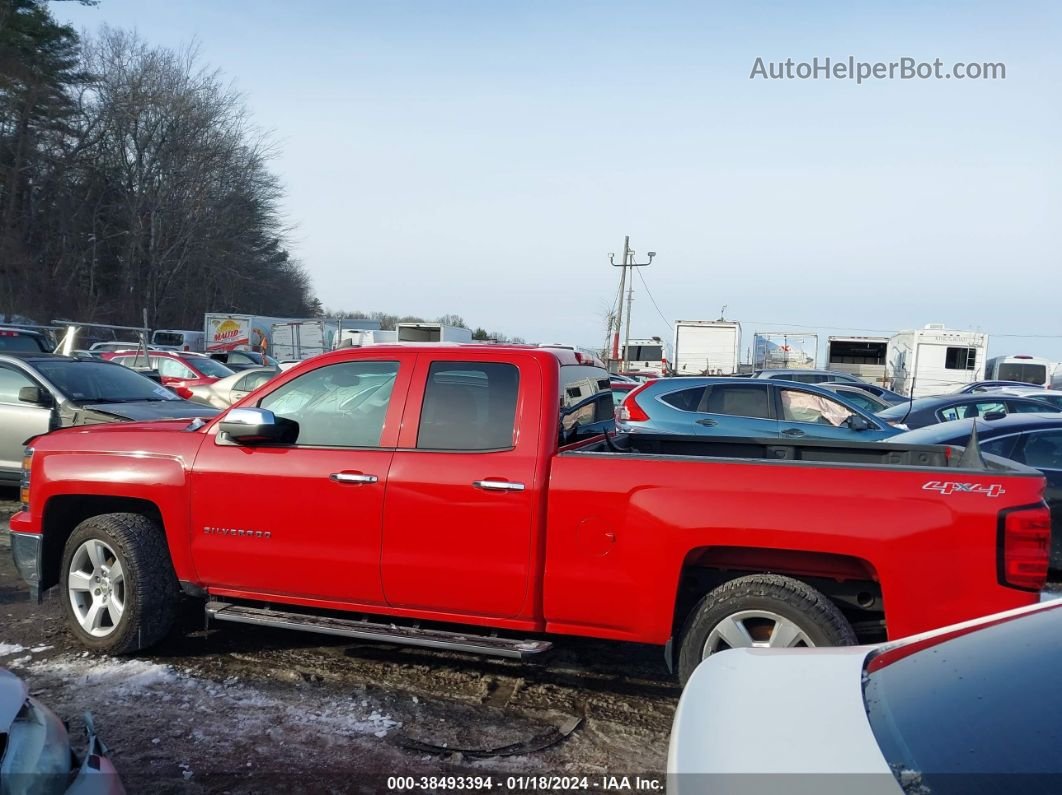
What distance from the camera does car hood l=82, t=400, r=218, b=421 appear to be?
890cm

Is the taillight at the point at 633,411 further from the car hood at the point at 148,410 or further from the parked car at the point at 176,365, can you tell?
the parked car at the point at 176,365

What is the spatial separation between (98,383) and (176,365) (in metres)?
10.3

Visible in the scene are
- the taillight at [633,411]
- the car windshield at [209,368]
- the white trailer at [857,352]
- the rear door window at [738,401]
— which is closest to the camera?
the rear door window at [738,401]

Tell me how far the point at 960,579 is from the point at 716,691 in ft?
6.02

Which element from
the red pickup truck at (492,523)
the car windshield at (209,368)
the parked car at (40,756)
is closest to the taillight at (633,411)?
the red pickup truck at (492,523)

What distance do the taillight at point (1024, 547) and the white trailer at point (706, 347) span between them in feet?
86.8

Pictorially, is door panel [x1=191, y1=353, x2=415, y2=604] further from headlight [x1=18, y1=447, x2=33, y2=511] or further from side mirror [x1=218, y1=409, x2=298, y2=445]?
headlight [x1=18, y1=447, x2=33, y2=511]

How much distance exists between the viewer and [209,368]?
20.1m

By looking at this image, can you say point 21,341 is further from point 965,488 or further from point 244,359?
point 244,359

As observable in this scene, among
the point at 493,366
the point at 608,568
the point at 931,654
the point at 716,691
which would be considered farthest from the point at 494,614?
the point at 931,654

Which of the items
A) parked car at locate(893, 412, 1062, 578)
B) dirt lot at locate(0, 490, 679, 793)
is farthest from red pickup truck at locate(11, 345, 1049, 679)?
parked car at locate(893, 412, 1062, 578)

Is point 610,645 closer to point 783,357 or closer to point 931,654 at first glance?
point 931,654

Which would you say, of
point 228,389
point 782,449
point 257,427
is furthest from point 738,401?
point 228,389

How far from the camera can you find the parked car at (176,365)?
19.0m
